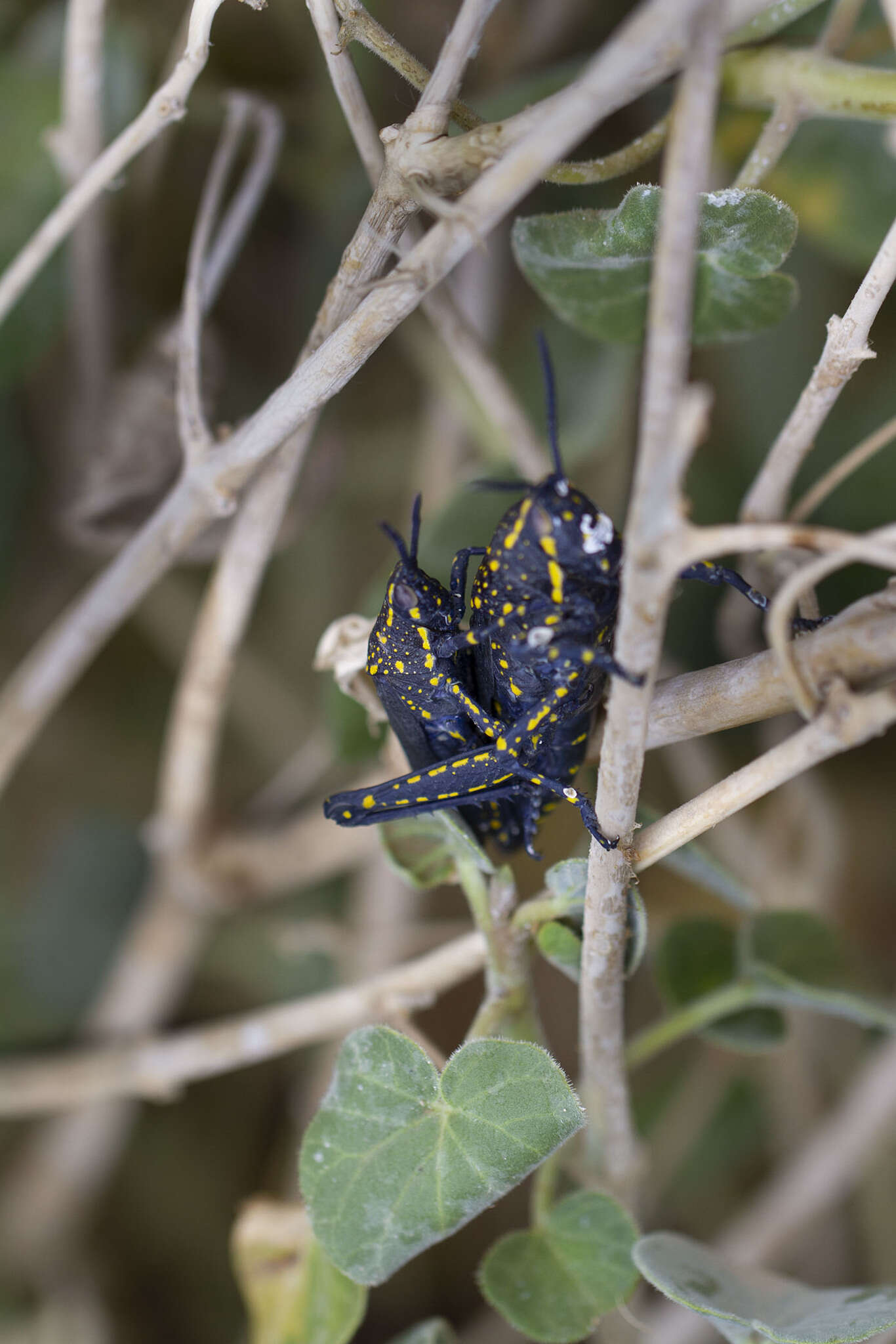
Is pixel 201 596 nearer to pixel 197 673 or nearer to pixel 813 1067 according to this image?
pixel 197 673

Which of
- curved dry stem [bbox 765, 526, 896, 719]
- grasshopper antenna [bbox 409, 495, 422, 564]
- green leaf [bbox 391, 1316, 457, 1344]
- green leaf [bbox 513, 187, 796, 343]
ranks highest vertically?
green leaf [bbox 513, 187, 796, 343]

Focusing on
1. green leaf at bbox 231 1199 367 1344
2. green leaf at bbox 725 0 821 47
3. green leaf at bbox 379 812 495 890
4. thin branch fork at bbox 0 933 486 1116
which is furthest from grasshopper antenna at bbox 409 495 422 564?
green leaf at bbox 231 1199 367 1344

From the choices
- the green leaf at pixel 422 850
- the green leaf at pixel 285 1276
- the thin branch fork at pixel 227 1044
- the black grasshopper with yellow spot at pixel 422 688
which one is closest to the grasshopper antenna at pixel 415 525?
the black grasshopper with yellow spot at pixel 422 688

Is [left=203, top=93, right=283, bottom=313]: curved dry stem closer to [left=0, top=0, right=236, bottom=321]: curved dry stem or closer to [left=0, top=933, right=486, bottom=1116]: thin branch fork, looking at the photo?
[left=0, top=0, right=236, bottom=321]: curved dry stem

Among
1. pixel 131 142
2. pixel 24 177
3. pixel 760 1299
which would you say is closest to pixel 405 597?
pixel 131 142

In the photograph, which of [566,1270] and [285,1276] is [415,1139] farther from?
[285,1276]

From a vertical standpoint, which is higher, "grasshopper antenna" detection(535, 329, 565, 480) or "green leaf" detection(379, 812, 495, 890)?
"grasshopper antenna" detection(535, 329, 565, 480)
